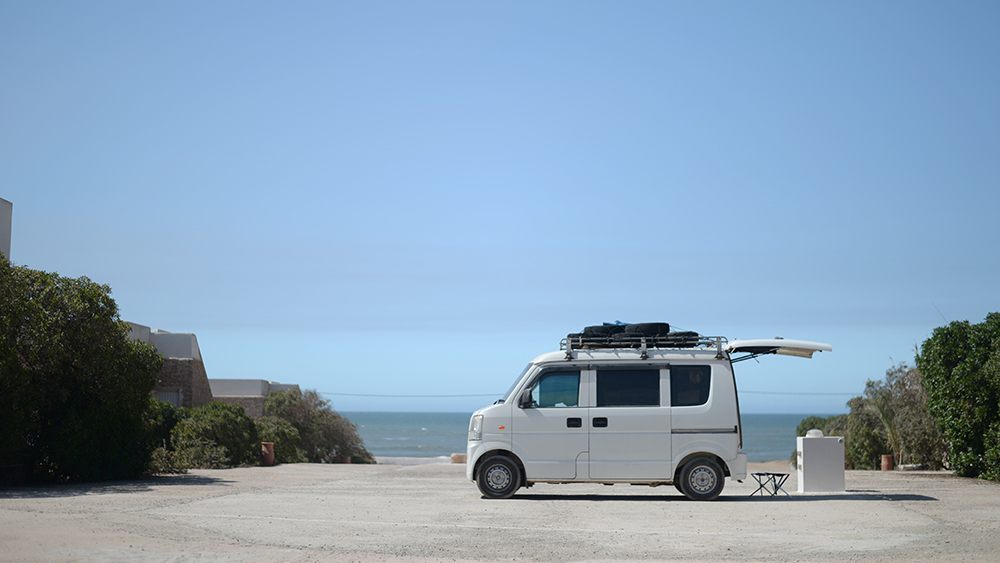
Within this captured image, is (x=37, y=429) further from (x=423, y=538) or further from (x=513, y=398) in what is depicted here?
(x=423, y=538)

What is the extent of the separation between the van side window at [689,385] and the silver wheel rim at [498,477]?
111 inches

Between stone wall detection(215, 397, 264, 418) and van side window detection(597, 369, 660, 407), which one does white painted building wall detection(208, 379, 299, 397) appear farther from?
van side window detection(597, 369, 660, 407)

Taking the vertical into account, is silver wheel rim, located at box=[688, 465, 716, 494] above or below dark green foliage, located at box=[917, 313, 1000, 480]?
below

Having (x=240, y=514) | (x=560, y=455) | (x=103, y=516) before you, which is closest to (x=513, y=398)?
(x=560, y=455)

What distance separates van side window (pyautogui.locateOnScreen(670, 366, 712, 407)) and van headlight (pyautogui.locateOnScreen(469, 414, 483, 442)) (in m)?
2.98

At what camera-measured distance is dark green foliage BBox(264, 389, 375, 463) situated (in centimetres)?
3634

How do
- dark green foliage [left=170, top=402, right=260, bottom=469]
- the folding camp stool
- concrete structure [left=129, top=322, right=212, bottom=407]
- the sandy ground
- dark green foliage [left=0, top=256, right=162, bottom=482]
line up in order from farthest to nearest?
concrete structure [left=129, top=322, right=212, bottom=407] < dark green foliage [left=170, top=402, right=260, bottom=469] < dark green foliage [left=0, top=256, right=162, bottom=482] < the folding camp stool < the sandy ground

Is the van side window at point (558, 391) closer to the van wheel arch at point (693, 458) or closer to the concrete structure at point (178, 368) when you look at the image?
the van wheel arch at point (693, 458)

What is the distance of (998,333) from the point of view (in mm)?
20766

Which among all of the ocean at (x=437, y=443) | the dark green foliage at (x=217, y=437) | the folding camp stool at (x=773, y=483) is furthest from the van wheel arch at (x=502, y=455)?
the ocean at (x=437, y=443)

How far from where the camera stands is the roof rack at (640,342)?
663 inches

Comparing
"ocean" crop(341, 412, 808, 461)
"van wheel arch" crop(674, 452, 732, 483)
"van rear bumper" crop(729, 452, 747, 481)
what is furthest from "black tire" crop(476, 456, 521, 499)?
"ocean" crop(341, 412, 808, 461)

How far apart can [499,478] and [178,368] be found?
57.7 feet

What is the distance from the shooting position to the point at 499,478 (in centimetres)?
1666
